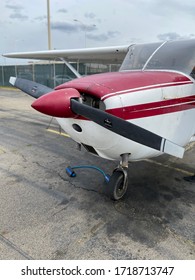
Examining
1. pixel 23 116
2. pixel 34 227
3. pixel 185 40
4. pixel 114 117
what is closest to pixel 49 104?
pixel 114 117

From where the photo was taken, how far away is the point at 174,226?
3100mm

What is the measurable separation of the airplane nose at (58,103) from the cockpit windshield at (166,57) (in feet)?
5.72

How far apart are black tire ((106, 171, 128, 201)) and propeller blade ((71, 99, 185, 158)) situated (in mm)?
959

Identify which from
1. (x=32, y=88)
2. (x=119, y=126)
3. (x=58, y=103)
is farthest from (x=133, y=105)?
(x=32, y=88)

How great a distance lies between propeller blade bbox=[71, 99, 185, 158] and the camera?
2.57 meters

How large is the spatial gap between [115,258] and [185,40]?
352 cm

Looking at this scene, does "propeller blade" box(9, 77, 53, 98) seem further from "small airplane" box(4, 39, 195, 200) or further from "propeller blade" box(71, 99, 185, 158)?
"propeller blade" box(71, 99, 185, 158)

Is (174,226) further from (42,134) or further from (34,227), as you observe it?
(42,134)

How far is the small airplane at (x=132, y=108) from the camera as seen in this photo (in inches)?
104

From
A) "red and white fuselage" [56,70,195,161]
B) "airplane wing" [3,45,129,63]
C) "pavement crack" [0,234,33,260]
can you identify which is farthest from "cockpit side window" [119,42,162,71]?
"pavement crack" [0,234,33,260]

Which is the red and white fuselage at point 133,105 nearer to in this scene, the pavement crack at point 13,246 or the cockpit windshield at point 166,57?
the cockpit windshield at point 166,57

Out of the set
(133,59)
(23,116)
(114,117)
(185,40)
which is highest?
(185,40)

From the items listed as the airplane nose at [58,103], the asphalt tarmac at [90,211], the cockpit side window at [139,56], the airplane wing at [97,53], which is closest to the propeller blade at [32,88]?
the asphalt tarmac at [90,211]

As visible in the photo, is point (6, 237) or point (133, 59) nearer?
point (6, 237)
